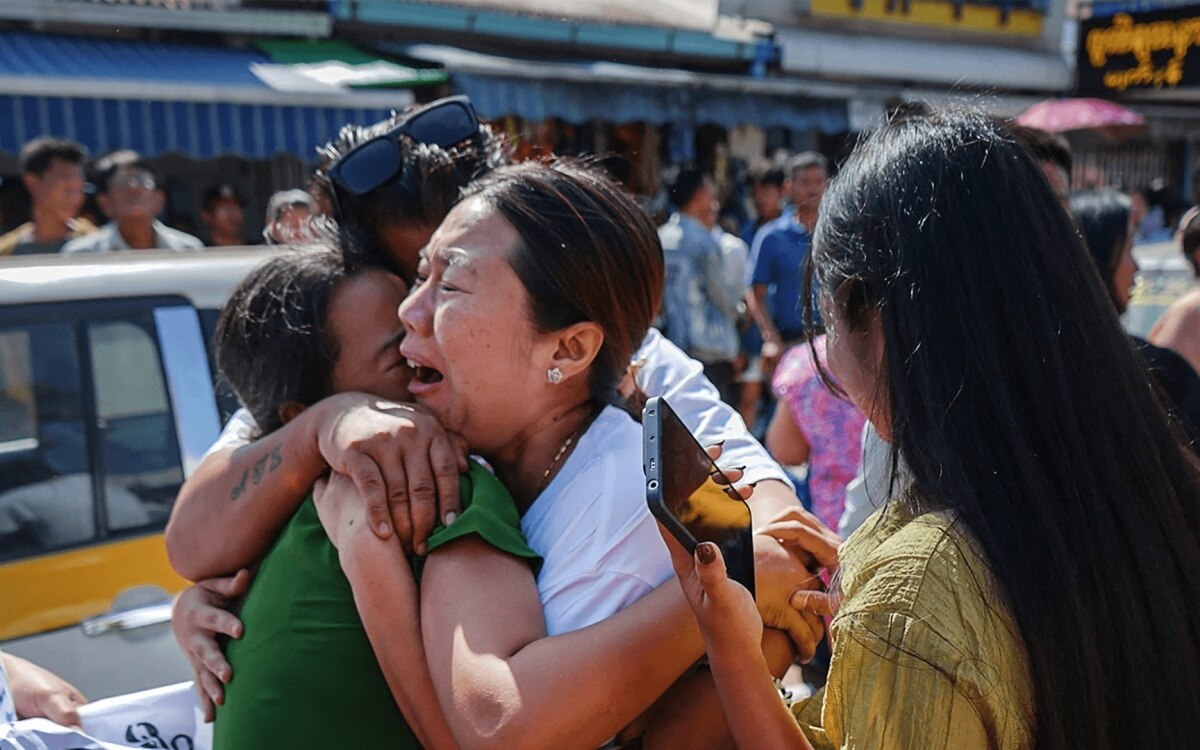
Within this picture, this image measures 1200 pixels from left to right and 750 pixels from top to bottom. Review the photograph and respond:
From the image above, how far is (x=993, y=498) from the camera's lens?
116cm

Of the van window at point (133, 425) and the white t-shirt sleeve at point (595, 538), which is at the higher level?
the white t-shirt sleeve at point (595, 538)

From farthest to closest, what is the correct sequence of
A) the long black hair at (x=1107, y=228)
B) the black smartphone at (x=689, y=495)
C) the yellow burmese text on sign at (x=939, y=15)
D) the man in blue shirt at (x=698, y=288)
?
the yellow burmese text on sign at (x=939, y=15)
the man in blue shirt at (x=698, y=288)
the long black hair at (x=1107, y=228)
the black smartphone at (x=689, y=495)

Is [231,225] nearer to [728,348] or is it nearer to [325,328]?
[728,348]

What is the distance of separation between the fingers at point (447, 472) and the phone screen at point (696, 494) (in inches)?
13.8

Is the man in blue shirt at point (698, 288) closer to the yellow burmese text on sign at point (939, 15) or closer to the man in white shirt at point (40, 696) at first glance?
the man in white shirt at point (40, 696)

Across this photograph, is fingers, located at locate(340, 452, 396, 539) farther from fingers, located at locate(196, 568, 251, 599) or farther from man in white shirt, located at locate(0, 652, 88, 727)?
man in white shirt, located at locate(0, 652, 88, 727)

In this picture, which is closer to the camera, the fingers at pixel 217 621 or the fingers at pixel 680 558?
the fingers at pixel 680 558

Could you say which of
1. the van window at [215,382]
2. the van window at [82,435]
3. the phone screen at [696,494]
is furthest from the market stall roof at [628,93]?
the phone screen at [696,494]

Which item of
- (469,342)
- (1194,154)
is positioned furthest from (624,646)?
(1194,154)

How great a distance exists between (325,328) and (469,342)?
0.34 meters

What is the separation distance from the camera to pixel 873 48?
14.4 m

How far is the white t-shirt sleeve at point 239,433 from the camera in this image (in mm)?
2008

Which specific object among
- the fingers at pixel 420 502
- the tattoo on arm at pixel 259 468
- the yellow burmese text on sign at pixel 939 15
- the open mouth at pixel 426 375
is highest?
the yellow burmese text on sign at pixel 939 15

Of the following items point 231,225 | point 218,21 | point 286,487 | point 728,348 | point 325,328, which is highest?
point 218,21
